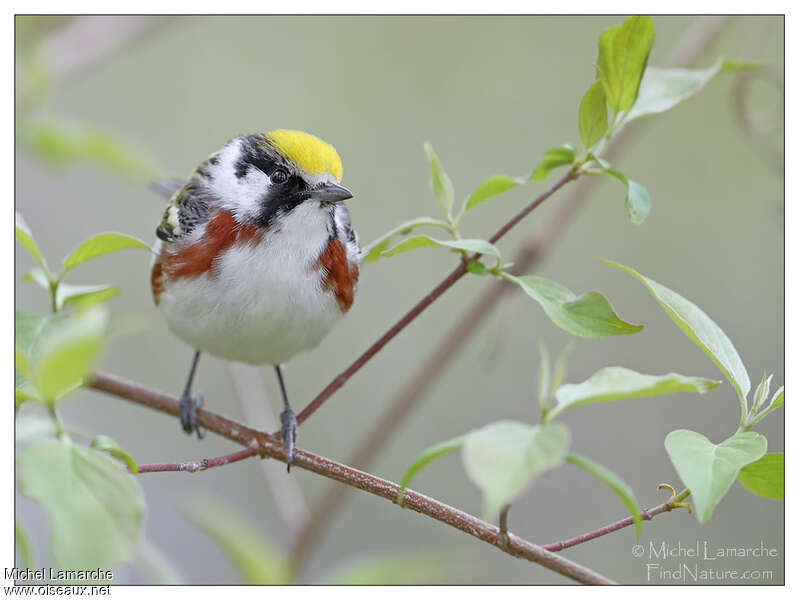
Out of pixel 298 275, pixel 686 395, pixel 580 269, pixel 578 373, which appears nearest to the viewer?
pixel 298 275

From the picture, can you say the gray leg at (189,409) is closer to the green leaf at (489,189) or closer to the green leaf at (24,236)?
the green leaf at (24,236)

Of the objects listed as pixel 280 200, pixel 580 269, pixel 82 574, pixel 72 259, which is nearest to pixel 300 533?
pixel 280 200

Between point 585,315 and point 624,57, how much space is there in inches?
17.7

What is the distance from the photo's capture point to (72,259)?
1.63 meters

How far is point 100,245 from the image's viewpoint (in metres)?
1.61

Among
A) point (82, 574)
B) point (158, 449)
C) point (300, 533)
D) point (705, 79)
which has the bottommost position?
point (158, 449)

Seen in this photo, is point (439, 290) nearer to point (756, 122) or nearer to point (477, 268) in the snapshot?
point (477, 268)

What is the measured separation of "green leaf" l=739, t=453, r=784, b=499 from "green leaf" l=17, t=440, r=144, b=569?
0.89m

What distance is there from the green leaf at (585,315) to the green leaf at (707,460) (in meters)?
0.21

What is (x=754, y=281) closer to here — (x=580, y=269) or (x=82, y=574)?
(x=580, y=269)

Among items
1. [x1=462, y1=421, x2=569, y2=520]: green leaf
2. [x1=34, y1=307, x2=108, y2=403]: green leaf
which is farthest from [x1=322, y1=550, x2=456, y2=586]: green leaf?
[x1=34, y1=307, x2=108, y2=403]: green leaf

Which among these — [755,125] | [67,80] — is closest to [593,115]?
[755,125]

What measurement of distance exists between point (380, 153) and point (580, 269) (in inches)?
53.3

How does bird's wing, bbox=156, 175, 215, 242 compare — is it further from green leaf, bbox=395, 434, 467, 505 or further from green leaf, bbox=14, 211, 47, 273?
green leaf, bbox=395, 434, 467, 505
